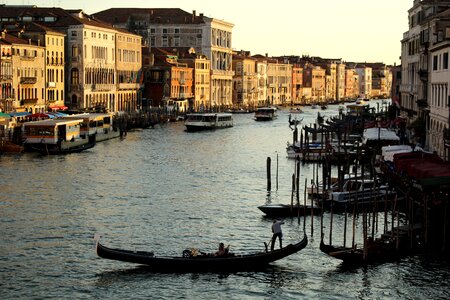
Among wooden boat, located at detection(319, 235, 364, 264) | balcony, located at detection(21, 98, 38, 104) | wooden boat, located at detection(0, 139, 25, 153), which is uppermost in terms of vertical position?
balcony, located at detection(21, 98, 38, 104)

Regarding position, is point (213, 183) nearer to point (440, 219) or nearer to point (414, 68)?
point (440, 219)

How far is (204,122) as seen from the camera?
5647cm

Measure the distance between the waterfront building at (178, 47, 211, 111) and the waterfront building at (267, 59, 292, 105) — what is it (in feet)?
74.1

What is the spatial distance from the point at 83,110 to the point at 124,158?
62.3 ft

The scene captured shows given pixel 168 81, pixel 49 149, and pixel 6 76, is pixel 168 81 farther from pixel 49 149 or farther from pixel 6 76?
pixel 49 149

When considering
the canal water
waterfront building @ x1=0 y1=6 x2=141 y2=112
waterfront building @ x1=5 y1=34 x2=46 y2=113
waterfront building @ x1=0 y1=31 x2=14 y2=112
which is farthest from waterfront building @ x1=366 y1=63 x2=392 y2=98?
the canal water

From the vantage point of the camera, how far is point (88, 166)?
32.8 metres

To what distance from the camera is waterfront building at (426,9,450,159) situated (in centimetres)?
2753

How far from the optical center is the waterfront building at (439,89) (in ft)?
90.3

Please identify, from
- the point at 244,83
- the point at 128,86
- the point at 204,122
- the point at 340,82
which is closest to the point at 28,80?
the point at 204,122

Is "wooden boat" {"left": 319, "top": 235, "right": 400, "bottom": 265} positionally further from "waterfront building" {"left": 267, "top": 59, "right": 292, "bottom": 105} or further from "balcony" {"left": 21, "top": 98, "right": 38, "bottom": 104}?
"waterfront building" {"left": 267, "top": 59, "right": 292, "bottom": 105}

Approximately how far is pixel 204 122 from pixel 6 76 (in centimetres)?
1403

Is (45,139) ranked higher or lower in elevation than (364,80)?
lower

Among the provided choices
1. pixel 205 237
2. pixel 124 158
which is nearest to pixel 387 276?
pixel 205 237
